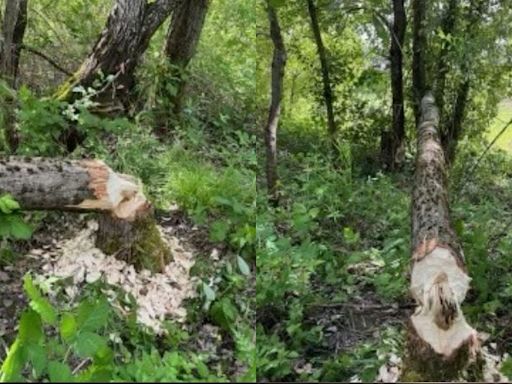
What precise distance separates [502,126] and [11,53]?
697 centimetres

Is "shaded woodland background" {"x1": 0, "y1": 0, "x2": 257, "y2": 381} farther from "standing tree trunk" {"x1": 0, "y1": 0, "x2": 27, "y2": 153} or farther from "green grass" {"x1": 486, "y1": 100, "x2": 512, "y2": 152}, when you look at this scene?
"green grass" {"x1": 486, "y1": 100, "x2": 512, "y2": 152}

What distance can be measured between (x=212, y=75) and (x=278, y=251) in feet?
12.3

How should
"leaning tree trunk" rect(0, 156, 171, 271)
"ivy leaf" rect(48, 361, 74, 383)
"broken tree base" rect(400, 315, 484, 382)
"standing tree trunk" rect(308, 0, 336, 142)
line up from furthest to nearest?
"standing tree trunk" rect(308, 0, 336, 142), "leaning tree trunk" rect(0, 156, 171, 271), "broken tree base" rect(400, 315, 484, 382), "ivy leaf" rect(48, 361, 74, 383)

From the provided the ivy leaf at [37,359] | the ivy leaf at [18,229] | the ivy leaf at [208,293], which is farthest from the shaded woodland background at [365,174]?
the ivy leaf at [18,229]

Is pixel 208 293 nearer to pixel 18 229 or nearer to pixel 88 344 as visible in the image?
pixel 18 229

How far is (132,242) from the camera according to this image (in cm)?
358

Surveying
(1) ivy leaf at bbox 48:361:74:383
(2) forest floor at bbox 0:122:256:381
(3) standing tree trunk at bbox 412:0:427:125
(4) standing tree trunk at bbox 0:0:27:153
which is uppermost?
(3) standing tree trunk at bbox 412:0:427:125

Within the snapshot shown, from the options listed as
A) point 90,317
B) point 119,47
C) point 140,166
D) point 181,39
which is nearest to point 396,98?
point 181,39

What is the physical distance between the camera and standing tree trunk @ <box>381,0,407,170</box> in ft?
25.9

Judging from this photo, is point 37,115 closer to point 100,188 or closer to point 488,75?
point 100,188

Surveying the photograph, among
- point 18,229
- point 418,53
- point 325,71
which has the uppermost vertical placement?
point 418,53

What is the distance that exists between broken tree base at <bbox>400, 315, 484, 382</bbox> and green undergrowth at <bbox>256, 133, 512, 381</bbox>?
0.15 meters

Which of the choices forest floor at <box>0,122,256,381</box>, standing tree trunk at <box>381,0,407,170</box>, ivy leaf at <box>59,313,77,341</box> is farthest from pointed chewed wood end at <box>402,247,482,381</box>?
standing tree trunk at <box>381,0,407,170</box>

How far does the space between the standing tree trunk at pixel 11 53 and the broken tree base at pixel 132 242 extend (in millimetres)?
1239
